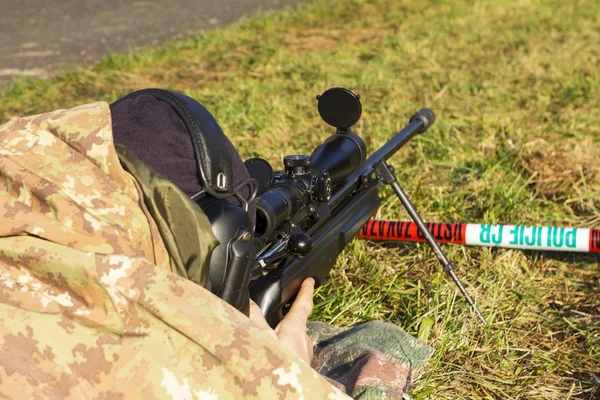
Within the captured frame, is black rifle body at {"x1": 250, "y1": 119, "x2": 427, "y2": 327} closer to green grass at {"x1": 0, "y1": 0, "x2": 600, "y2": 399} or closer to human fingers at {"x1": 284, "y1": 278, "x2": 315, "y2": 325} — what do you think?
human fingers at {"x1": 284, "y1": 278, "x2": 315, "y2": 325}

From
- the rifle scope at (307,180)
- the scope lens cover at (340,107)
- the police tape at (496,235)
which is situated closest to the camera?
the rifle scope at (307,180)

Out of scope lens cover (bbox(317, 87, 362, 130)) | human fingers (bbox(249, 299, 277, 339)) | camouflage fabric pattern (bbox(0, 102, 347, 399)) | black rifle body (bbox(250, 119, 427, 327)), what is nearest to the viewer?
camouflage fabric pattern (bbox(0, 102, 347, 399))

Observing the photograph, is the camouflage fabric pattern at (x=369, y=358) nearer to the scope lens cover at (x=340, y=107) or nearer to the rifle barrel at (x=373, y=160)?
the rifle barrel at (x=373, y=160)

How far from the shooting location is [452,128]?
5832mm

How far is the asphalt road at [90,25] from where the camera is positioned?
8.40 metres

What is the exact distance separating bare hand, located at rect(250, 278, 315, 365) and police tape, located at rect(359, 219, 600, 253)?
1221mm

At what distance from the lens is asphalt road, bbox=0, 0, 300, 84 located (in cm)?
840

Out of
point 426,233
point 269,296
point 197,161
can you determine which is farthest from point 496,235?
point 197,161

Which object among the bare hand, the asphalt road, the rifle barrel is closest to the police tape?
the rifle barrel

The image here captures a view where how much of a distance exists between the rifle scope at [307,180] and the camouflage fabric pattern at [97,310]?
0.66 meters

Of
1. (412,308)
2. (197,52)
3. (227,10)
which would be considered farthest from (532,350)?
(227,10)

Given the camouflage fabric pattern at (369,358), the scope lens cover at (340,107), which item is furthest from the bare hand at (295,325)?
the scope lens cover at (340,107)

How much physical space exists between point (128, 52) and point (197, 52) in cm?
74

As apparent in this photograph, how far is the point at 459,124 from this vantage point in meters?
5.95
